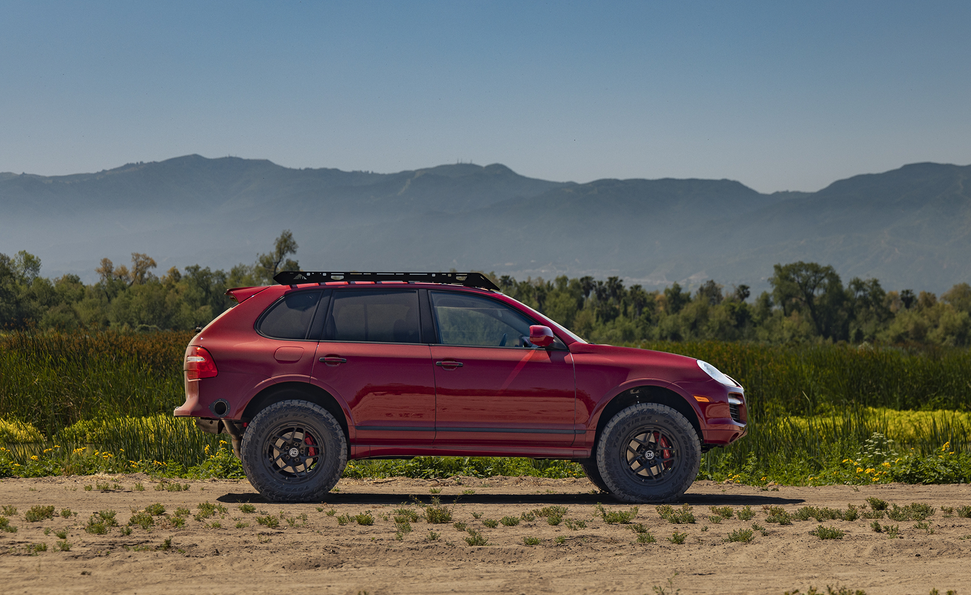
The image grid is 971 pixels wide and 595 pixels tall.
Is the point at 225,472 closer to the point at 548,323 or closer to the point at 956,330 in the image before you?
the point at 548,323

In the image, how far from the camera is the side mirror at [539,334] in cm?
796

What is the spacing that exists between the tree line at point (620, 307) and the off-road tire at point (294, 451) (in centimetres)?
6098

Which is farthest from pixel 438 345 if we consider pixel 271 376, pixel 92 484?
pixel 92 484

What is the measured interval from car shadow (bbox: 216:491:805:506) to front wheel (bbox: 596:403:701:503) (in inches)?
10.3

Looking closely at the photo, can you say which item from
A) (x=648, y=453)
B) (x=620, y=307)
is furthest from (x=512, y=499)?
(x=620, y=307)

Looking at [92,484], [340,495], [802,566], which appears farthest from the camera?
[92,484]

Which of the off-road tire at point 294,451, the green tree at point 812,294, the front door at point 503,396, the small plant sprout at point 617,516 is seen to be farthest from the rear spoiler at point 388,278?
the green tree at point 812,294

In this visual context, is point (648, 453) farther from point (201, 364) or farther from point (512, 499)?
point (201, 364)

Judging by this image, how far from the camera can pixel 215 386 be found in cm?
814

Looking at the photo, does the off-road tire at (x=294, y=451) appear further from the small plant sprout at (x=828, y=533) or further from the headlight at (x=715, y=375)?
the small plant sprout at (x=828, y=533)

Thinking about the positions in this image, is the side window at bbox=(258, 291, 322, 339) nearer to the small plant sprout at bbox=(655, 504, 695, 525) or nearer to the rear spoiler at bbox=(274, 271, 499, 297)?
A: the rear spoiler at bbox=(274, 271, 499, 297)

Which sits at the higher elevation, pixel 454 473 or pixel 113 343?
pixel 113 343

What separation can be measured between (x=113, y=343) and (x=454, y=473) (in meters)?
15.0

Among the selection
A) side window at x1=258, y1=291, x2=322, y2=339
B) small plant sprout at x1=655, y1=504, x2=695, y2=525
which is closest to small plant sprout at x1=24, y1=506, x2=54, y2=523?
side window at x1=258, y1=291, x2=322, y2=339
